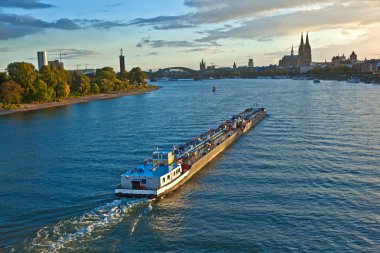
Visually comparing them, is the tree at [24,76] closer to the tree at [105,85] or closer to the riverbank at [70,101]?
the riverbank at [70,101]

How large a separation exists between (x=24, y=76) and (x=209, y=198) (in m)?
73.7

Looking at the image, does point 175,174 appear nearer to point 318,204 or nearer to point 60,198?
point 60,198

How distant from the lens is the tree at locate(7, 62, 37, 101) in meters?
85.4

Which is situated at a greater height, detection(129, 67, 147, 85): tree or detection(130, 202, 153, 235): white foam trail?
detection(129, 67, 147, 85): tree

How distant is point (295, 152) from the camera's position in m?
33.1

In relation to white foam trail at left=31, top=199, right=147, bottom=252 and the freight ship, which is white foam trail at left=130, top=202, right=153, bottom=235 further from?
the freight ship

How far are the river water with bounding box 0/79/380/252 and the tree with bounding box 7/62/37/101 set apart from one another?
1863 inches

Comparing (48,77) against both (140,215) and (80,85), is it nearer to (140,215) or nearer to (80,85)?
(80,85)

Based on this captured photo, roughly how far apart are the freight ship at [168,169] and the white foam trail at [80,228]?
150 centimetres

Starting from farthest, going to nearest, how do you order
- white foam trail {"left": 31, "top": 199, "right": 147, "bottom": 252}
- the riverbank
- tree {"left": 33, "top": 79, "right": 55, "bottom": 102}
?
tree {"left": 33, "top": 79, "right": 55, "bottom": 102}, the riverbank, white foam trail {"left": 31, "top": 199, "right": 147, "bottom": 252}

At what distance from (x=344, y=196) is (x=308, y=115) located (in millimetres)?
35293

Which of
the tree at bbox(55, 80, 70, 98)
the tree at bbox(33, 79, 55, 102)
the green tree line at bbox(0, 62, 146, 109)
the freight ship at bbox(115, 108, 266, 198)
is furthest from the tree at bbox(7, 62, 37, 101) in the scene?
the freight ship at bbox(115, 108, 266, 198)

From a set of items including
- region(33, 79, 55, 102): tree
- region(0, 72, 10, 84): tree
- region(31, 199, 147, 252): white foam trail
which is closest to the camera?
region(31, 199, 147, 252): white foam trail

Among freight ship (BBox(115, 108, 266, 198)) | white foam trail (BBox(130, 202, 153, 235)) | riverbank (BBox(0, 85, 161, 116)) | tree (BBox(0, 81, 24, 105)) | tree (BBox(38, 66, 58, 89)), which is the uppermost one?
tree (BBox(38, 66, 58, 89))
